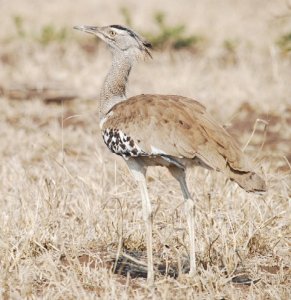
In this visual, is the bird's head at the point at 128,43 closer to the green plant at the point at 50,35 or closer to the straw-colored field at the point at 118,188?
the straw-colored field at the point at 118,188

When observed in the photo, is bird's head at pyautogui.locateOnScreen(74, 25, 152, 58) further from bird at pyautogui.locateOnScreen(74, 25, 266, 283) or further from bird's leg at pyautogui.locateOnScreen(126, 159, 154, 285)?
bird's leg at pyautogui.locateOnScreen(126, 159, 154, 285)

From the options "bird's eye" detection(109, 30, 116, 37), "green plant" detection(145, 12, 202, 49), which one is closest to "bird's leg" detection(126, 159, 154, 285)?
"bird's eye" detection(109, 30, 116, 37)

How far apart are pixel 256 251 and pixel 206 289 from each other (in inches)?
25.1

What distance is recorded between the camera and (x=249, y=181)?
10.9 ft

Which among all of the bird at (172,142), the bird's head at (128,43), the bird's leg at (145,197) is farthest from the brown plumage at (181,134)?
the bird's head at (128,43)

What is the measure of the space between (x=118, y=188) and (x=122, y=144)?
1339 millimetres

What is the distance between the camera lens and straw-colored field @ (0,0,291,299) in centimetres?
361

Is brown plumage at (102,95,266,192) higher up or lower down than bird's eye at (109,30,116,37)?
lower down

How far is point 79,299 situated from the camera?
330 cm

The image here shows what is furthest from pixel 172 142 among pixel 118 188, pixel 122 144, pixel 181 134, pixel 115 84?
pixel 118 188

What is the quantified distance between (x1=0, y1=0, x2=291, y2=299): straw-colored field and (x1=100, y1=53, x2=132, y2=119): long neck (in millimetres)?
A: 507

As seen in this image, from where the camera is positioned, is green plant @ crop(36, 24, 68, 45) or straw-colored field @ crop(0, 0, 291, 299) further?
green plant @ crop(36, 24, 68, 45)

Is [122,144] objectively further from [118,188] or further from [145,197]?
[118,188]

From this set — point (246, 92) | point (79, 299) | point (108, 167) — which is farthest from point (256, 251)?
point (246, 92)
